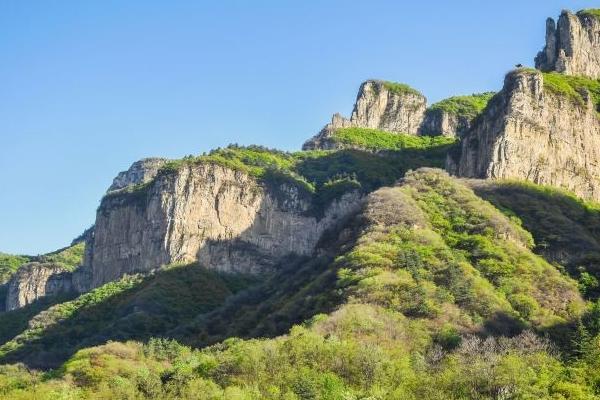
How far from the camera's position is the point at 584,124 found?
14162cm

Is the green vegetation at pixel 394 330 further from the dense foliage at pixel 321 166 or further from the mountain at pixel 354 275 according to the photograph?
the dense foliage at pixel 321 166

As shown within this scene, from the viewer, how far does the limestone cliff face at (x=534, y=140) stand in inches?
5143

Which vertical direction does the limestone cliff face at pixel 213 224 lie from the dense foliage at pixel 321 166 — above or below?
below

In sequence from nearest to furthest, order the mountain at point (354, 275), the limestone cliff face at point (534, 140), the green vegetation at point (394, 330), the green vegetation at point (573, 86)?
the green vegetation at point (394, 330), the mountain at point (354, 275), the limestone cliff face at point (534, 140), the green vegetation at point (573, 86)

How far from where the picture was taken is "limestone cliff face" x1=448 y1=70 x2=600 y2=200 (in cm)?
13062

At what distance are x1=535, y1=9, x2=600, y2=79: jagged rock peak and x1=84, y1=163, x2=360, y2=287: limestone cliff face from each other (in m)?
43.0

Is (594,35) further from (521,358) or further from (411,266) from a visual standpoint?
(521,358)

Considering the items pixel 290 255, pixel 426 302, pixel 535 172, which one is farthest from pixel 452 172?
pixel 426 302

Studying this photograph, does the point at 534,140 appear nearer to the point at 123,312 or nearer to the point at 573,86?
the point at 573,86

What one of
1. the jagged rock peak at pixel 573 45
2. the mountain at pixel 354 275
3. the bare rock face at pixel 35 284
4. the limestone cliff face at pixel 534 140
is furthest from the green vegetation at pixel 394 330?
the bare rock face at pixel 35 284

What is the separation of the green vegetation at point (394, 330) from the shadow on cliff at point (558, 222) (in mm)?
2404

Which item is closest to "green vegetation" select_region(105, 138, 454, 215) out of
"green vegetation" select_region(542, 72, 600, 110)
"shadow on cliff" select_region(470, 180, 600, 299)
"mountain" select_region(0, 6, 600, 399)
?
"mountain" select_region(0, 6, 600, 399)

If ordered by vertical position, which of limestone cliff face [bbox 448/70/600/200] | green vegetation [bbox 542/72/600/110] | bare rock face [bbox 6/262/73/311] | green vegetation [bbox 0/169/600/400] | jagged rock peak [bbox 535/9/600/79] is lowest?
green vegetation [bbox 0/169/600/400]

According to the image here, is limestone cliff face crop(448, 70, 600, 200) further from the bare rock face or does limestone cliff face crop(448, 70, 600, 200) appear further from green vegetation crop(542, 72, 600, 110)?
the bare rock face
